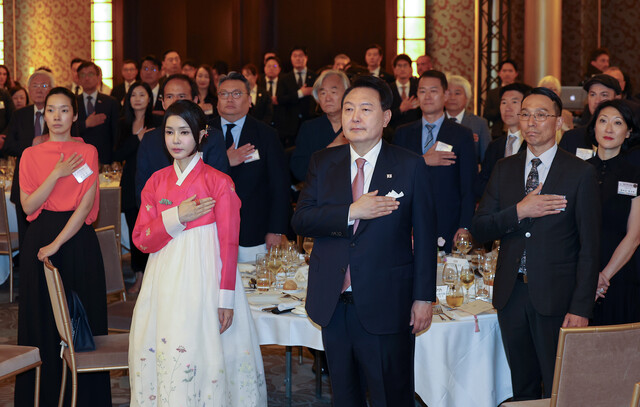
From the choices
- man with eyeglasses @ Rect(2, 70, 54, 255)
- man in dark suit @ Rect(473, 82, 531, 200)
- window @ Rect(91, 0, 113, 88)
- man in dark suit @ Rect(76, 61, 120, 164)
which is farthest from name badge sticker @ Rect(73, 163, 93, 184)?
window @ Rect(91, 0, 113, 88)

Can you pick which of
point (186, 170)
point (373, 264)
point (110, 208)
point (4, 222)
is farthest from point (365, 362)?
point (4, 222)

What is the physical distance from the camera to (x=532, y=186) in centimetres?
335

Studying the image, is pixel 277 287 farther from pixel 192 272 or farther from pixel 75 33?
pixel 75 33

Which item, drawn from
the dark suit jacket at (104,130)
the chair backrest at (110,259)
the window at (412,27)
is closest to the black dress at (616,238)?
the chair backrest at (110,259)

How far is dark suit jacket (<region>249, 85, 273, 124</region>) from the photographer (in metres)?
9.02

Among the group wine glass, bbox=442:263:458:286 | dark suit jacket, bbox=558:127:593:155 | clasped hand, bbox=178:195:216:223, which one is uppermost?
dark suit jacket, bbox=558:127:593:155

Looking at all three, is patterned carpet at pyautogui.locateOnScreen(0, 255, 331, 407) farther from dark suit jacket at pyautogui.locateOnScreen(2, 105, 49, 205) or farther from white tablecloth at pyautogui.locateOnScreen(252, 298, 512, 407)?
dark suit jacket at pyautogui.locateOnScreen(2, 105, 49, 205)

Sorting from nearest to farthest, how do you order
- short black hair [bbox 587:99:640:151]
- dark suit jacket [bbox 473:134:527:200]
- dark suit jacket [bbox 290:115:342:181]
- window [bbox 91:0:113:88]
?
short black hair [bbox 587:99:640:151]
dark suit jacket [bbox 290:115:342:181]
dark suit jacket [bbox 473:134:527:200]
window [bbox 91:0:113:88]

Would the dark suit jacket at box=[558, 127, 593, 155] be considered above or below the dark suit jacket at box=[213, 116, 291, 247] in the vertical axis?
above

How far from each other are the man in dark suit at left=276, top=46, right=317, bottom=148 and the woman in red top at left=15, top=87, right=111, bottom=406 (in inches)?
210

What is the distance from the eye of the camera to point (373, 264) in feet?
9.38

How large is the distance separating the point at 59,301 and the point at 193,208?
80 centimetres

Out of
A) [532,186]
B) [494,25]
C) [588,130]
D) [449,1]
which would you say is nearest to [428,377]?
[532,186]

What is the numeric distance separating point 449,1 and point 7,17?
770cm
